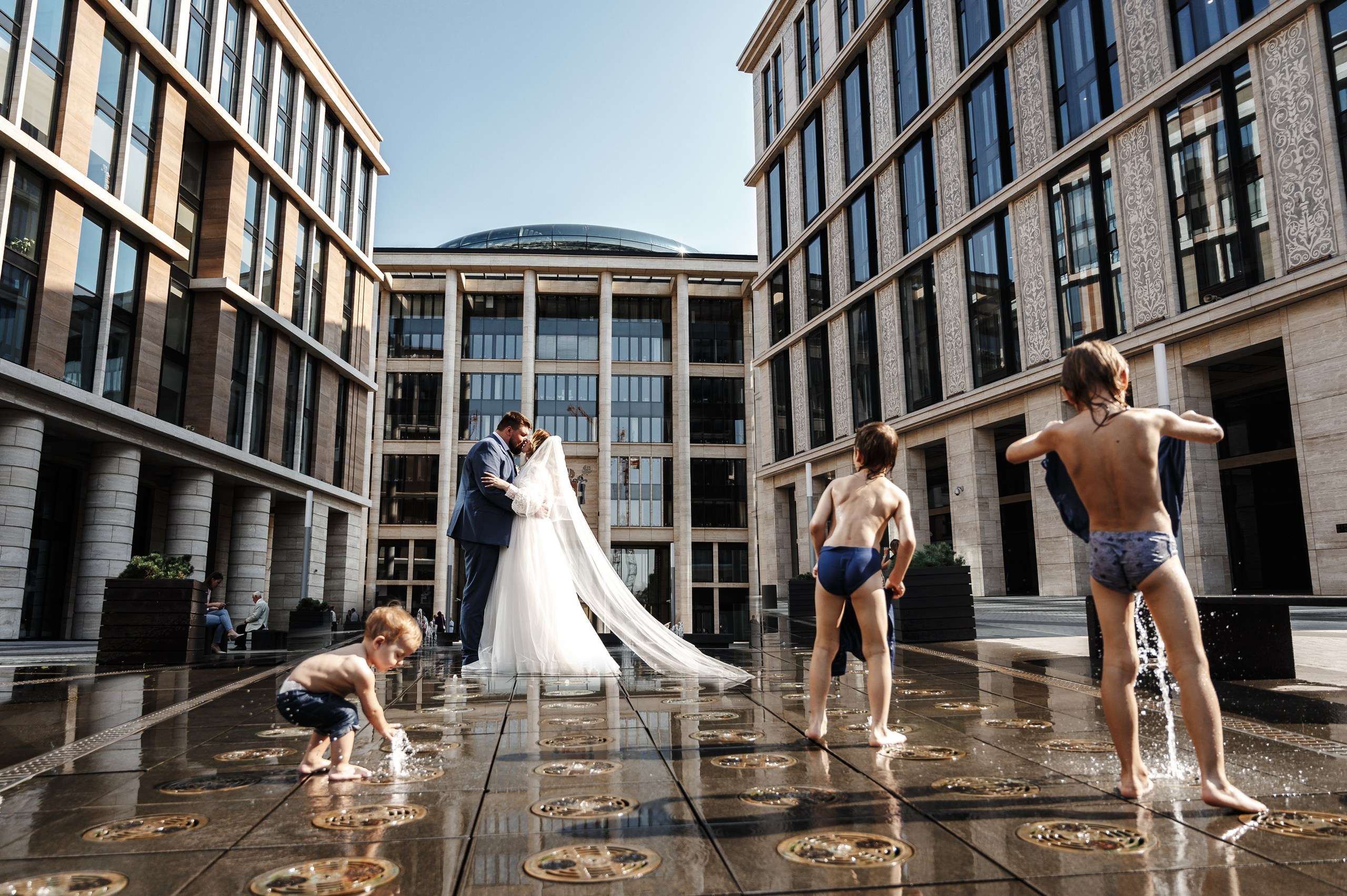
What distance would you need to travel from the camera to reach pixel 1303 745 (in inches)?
167

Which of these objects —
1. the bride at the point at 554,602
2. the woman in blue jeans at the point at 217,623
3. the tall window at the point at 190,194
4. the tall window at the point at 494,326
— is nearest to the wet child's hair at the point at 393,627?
the bride at the point at 554,602

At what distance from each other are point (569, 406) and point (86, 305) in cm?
3371

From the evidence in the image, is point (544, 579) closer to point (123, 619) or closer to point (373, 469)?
point (123, 619)

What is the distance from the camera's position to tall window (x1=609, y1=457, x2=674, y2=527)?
5166 cm

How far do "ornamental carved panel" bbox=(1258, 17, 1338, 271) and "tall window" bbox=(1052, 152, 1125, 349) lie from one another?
4.08m

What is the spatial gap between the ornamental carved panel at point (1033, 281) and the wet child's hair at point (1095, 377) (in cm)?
2025

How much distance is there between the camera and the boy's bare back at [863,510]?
4523mm

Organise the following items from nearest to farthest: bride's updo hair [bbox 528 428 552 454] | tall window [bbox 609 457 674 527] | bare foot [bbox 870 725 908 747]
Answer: bare foot [bbox 870 725 908 747]
bride's updo hair [bbox 528 428 552 454]
tall window [bbox 609 457 674 527]

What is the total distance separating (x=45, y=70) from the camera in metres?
19.1

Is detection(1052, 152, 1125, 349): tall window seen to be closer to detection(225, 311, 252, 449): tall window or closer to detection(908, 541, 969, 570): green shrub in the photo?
detection(908, 541, 969, 570): green shrub

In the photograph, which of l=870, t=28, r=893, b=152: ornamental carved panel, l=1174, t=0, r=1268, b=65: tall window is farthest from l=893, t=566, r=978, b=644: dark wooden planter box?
l=870, t=28, r=893, b=152: ornamental carved panel

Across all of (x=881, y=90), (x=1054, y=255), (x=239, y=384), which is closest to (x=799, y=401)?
(x=881, y=90)

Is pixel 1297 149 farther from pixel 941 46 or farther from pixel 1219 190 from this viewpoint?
pixel 941 46

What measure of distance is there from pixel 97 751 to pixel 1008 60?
26.9 metres
